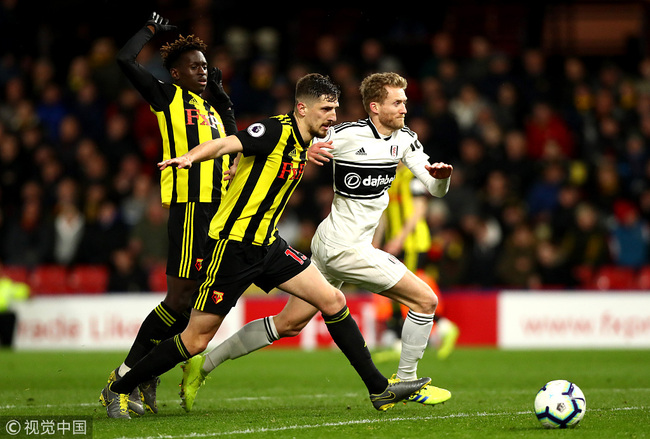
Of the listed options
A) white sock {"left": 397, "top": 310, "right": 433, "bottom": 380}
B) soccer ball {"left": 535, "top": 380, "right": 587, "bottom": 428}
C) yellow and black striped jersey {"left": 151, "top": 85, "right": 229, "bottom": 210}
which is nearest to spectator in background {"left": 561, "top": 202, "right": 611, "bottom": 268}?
white sock {"left": 397, "top": 310, "right": 433, "bottom": 380}

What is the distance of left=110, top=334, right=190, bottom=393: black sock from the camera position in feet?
19.5

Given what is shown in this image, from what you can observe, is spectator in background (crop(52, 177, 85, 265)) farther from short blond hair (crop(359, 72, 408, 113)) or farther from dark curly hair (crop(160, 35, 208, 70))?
short blond hair (crop(359, 72, 408, 113))

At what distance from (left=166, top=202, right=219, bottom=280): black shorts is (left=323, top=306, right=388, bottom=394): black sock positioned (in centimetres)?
97

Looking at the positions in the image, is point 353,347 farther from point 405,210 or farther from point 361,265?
point 405,210

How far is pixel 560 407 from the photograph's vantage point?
17.8 ft

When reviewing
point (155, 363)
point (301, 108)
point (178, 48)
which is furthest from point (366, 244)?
point (178, 48)

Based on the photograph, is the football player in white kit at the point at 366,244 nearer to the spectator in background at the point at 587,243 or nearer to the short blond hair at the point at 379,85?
the short blond hair at the point at 379,85

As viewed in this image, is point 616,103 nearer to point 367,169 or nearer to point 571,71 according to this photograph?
point 571,71

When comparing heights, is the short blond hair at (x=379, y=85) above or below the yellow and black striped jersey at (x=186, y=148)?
above

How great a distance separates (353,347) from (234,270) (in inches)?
36.8

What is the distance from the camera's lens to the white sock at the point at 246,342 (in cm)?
658

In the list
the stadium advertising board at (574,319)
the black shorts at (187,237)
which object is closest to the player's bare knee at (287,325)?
the black shorts at (187,237)

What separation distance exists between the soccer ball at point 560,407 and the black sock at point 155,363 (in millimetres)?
2134

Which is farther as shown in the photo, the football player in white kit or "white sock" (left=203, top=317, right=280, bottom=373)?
"white sock" (left=203, top=317, right=280, bottom=373)
